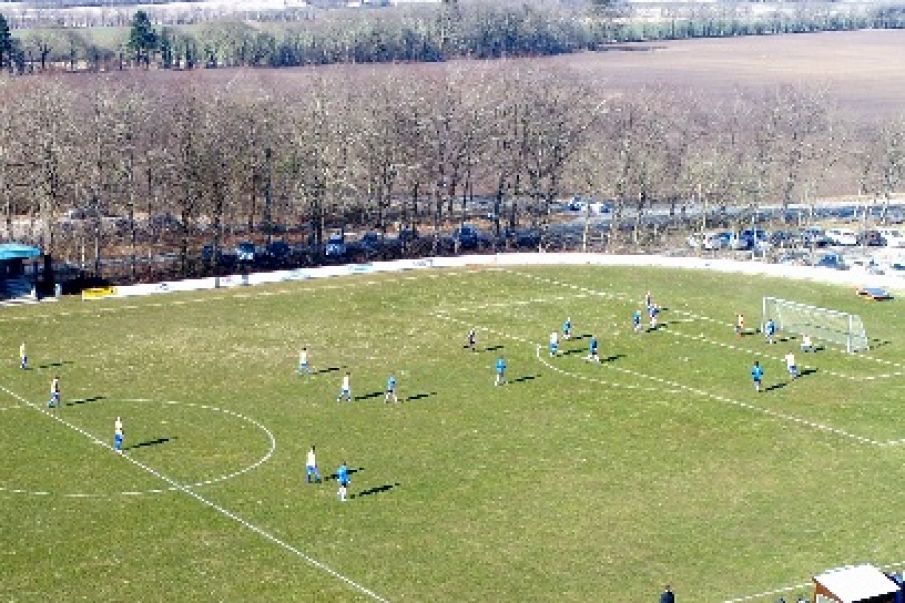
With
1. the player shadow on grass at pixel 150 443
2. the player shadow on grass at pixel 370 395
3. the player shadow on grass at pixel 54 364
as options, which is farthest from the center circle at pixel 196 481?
the player shadow on grass at pixel 54 364

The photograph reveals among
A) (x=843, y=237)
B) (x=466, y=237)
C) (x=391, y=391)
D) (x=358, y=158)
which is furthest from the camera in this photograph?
(x=843, y=237)

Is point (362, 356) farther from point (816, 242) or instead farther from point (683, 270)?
point (816, 242)

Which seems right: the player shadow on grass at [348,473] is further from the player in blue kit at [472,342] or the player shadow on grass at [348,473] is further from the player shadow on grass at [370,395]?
the player in blue kit at [472,342]

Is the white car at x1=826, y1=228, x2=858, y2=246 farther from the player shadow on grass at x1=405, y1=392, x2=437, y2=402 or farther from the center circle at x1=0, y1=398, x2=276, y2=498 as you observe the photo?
the center circle at x1=0, y1=398, x2=276, y2=498

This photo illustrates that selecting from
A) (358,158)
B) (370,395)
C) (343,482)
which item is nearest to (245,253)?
(358,158)

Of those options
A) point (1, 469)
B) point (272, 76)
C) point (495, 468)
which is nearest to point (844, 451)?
point (495, 468)

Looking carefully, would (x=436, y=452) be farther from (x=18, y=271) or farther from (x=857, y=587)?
(x=18, y=271)
